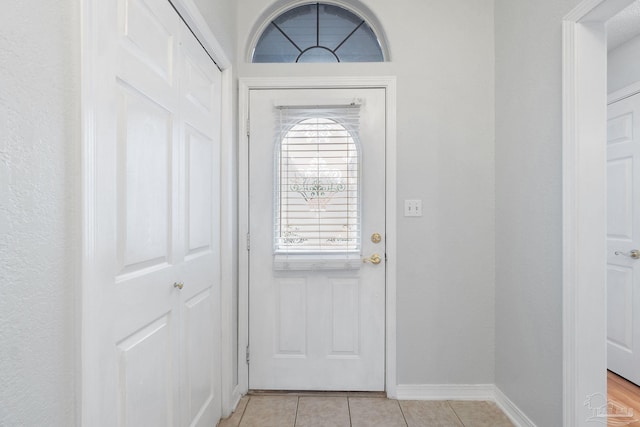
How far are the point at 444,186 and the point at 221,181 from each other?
1.34m

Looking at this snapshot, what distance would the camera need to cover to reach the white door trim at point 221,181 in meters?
0.81

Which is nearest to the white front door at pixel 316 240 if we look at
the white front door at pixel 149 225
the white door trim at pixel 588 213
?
the white front door at pixel 149 225

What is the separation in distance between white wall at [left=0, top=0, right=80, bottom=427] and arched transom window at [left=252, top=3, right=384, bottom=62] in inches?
62.4

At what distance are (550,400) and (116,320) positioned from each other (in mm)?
1860

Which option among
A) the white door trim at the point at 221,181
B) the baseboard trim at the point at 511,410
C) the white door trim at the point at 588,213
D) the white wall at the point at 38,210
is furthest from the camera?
the baseboard trim at the point at 511,410

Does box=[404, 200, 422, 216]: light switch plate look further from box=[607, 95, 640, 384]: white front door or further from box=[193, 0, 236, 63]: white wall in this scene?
box=[607, 95, 640, 384]: white front door

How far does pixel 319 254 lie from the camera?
213cm

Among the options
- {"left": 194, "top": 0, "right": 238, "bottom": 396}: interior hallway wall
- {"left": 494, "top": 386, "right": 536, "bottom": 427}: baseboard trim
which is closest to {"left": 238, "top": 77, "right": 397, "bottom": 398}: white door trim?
{"left": 194, "top": 0, "right": 238, "bottom": 396}: interior hallway wall

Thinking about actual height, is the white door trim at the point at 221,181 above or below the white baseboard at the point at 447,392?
above

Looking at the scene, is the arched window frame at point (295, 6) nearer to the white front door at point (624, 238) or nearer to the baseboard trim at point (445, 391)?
the white front door at point (624, 238)

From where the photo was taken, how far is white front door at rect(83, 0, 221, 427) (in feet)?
2.87

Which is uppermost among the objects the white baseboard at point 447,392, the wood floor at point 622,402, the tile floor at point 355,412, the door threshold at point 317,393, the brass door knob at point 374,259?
the brass door knob at point 374,259

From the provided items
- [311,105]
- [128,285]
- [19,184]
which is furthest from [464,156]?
[19,184]

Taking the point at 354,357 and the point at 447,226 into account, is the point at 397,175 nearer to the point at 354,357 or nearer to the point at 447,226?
the point at 447,226
